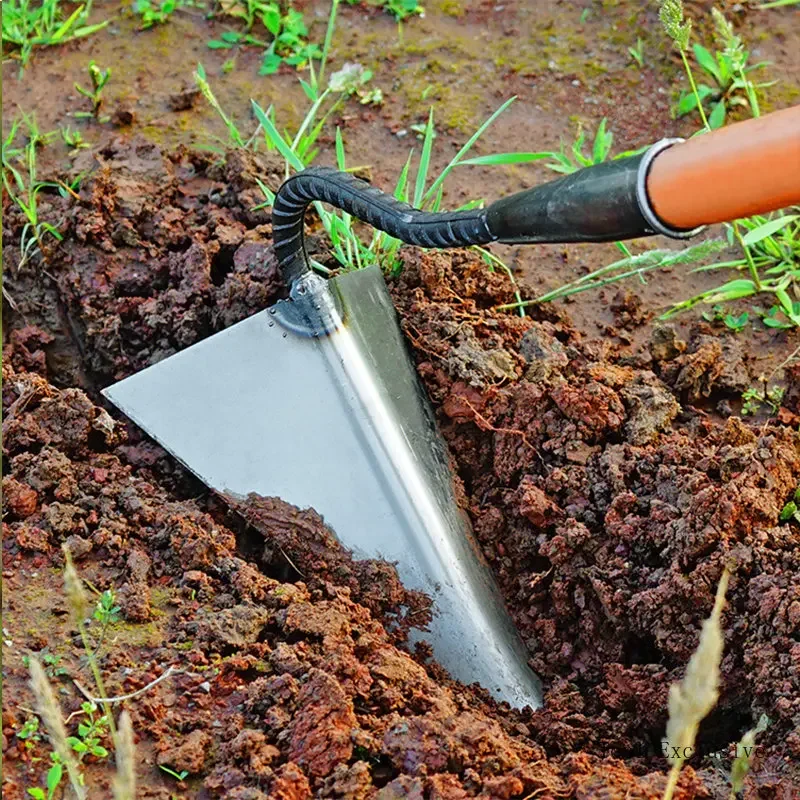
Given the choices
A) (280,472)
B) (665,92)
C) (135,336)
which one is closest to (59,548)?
(280,472)

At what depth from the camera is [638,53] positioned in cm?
361

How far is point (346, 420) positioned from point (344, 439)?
0.04 meters

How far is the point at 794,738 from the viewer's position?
1.94 metres

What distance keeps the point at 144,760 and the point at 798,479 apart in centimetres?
139

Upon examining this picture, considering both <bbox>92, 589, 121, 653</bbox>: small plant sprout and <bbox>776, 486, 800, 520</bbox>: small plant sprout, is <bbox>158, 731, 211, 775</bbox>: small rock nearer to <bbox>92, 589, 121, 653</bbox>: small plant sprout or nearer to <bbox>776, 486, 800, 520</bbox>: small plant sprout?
<bbox>92, 589, 121, 653</bbox>: small plant sprout

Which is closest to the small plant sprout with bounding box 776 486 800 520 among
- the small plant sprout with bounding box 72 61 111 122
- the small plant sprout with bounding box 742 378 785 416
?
the small plant sprout with bounding box 742 378 785 416

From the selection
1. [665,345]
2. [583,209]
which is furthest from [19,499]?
[665,345]

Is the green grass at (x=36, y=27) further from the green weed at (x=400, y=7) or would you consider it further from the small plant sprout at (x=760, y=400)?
the small plant sprout at (x=760, y=400)

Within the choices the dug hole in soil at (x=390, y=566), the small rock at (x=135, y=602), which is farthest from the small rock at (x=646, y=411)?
the small rock at (x=135, y=602)

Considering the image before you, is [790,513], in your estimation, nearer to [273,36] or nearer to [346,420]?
[346,420]

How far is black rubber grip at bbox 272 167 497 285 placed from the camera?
216cm

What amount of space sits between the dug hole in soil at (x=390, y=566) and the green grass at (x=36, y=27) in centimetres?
87

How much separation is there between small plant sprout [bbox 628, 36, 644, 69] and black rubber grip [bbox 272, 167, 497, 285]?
1568 millimetres

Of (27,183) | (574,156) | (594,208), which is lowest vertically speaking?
(594,208)
